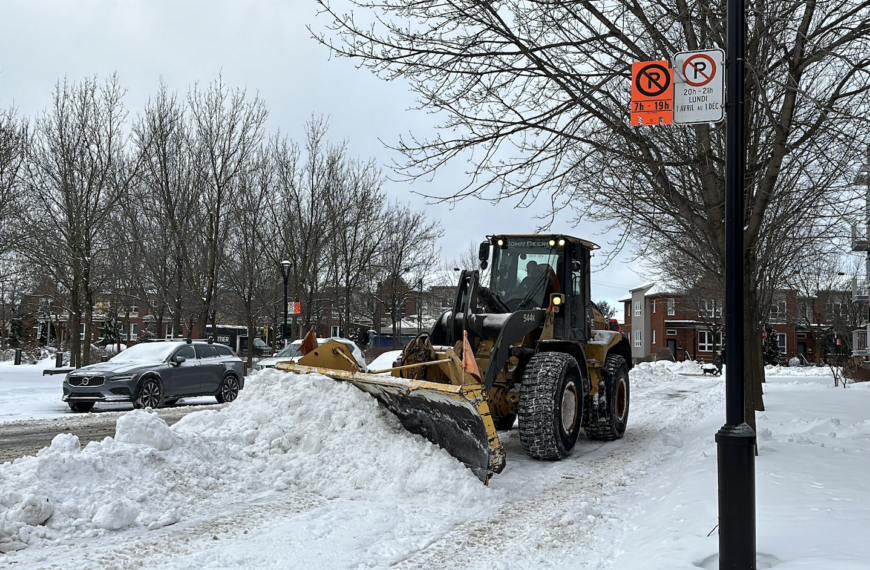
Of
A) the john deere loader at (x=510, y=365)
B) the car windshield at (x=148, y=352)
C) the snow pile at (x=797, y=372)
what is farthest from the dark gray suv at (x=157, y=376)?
the snow pile at (x=797, y=372)

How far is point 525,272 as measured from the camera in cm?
962

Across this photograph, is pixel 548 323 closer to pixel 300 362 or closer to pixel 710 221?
pixel 710 221

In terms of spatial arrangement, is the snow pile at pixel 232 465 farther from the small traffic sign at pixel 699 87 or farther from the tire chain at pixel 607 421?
the tire chain at pixel 607 421

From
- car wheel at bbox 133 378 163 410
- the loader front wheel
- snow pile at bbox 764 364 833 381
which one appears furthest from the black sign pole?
snow pile at bbox 764 364 833 381

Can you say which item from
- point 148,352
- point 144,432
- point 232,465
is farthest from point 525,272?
point 148,352

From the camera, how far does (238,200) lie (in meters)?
29.0

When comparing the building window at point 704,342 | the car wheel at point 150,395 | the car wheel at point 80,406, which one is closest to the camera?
the car wheel at point 150,395

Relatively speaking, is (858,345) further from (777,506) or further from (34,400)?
(777,506)

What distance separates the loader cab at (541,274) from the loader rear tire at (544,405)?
1041 mm

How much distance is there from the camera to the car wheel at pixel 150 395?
573 inches

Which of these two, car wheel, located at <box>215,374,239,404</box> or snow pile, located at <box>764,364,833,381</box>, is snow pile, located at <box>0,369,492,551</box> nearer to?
car wheel, located at <box>215,374,239,404</box>

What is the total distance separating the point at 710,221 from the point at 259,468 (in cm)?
626

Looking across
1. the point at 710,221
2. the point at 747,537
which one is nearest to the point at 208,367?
the point at 710,221

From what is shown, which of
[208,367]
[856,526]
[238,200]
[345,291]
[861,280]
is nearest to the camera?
[856,526]
